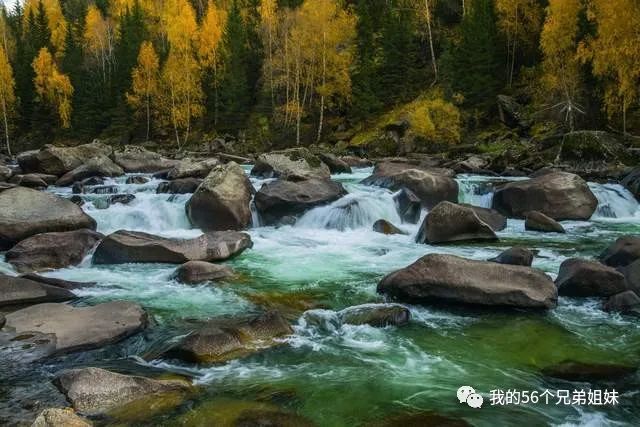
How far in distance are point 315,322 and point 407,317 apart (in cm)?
128

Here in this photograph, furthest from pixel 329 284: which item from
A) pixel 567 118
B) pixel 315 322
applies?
pixel 567 118

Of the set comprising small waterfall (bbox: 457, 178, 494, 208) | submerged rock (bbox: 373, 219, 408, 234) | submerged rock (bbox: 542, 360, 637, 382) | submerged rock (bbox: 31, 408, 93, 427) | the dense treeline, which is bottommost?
submerged rock (bbox: 542, 360, 637, 382)

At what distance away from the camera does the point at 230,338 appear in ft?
21.4

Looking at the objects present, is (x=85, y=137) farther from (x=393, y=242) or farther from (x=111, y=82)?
(x=393, y=242)

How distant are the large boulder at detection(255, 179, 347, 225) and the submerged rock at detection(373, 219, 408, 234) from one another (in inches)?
70.4

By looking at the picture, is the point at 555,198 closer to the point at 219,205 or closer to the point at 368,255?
the point at 368,255

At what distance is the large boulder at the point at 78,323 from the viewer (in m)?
6.62

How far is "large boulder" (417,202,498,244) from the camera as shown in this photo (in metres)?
12.7

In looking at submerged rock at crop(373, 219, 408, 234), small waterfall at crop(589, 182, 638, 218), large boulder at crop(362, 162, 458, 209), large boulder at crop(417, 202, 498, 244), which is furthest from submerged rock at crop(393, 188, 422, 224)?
small waterfall at crop(589, 182, 638, 218)

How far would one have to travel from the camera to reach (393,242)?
13.2m

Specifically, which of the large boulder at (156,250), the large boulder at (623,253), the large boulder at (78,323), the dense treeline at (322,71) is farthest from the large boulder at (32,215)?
the dense treeline at (322,71)

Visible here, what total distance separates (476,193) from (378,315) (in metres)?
12.0

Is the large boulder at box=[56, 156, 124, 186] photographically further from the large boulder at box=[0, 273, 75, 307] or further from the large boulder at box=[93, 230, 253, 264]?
the large boulder at box=[0, 273, 75, 307]

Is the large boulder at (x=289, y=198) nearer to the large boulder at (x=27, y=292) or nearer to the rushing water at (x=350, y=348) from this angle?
the rushing water at (x=350, y=348)
